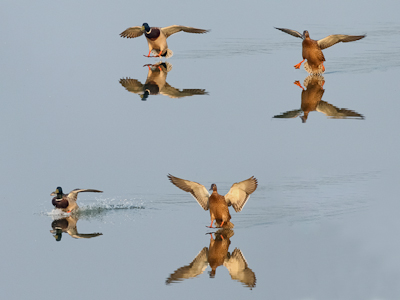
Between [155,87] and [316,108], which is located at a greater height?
[155,87]

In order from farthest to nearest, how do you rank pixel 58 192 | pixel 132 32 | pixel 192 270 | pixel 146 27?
pixel 132 32 → pixel 146 27 → pixel 58 192 → pixel 192 270

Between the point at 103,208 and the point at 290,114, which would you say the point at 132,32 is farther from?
the point at 103,208

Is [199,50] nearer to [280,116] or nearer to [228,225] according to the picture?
[280,116]

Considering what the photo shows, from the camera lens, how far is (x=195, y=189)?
10.6 metres

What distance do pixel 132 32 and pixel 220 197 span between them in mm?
9237

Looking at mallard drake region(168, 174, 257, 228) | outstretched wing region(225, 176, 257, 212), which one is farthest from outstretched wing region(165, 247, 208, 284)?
outstretched wing region(225, 176, 257, 212)

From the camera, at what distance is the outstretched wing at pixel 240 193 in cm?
1026

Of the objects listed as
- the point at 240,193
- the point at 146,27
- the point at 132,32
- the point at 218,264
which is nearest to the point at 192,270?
the point at 218,264

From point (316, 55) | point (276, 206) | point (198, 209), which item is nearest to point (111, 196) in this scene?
point (198, 209)

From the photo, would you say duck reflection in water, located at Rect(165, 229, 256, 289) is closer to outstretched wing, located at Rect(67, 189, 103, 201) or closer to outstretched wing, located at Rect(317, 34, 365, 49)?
outstretched wing, located at Rect(67, 189, 103, 201)

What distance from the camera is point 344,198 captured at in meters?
10.9

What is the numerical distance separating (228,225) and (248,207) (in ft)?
2.56

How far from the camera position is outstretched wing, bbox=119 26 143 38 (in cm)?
1872

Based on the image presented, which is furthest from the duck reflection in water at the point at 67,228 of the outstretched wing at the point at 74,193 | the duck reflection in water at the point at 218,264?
the duck reflection in water at the point at 218,264
